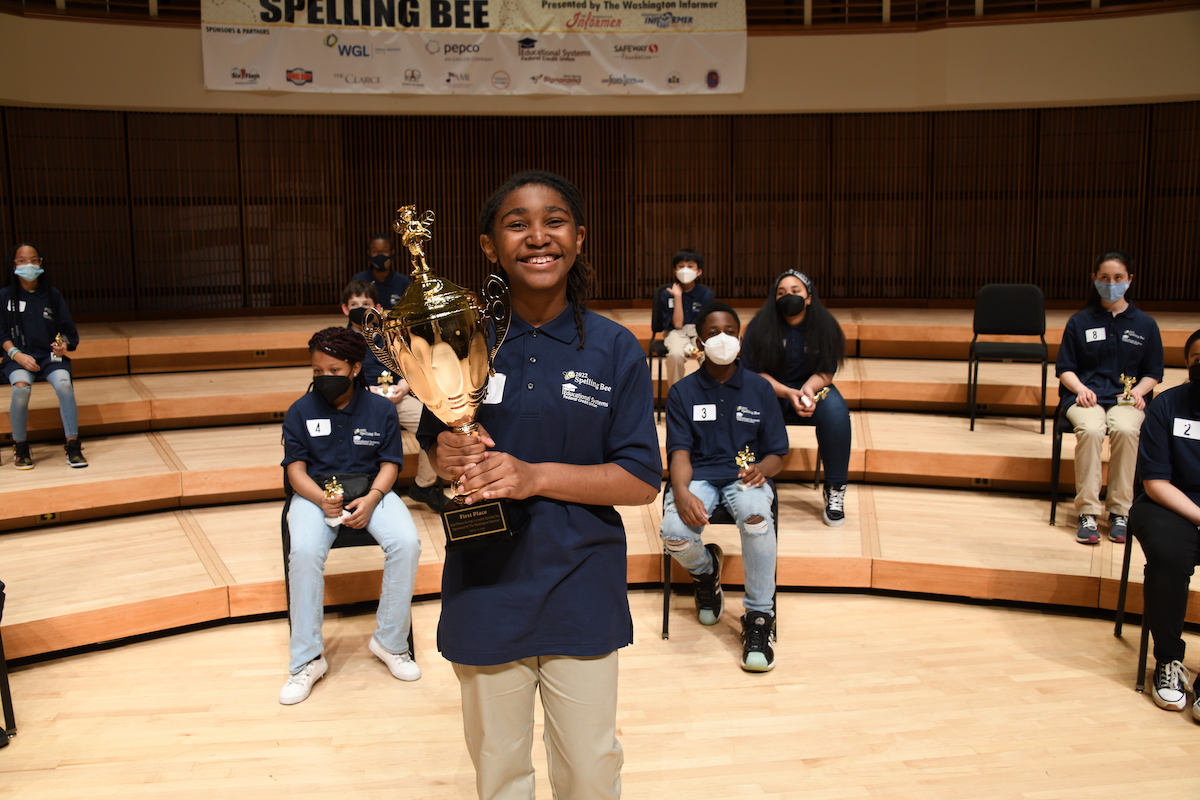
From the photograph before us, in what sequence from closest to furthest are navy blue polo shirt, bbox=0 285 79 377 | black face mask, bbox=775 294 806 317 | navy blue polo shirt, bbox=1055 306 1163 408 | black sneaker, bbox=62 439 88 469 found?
navy blue polo shirt, bbox=1055 306 1163 408 < black face mask, bbox=775 294 806 317 < black sneaker, bbox=62 439 88 469 < navy blue polo shirt, bbox=0 285 79 377

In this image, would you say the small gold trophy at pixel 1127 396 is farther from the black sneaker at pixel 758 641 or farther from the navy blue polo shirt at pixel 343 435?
the navy blue polo shirt at pixel 343 435

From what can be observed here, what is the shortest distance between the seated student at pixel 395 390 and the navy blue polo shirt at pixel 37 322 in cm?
152

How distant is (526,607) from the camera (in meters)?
1.60

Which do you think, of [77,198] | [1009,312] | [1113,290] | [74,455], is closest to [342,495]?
[74,455]

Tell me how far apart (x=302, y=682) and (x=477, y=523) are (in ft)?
6.56

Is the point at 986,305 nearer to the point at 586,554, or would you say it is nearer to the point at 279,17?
the point at 586,554

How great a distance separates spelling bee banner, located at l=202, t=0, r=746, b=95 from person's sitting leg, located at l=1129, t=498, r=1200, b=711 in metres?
5.55

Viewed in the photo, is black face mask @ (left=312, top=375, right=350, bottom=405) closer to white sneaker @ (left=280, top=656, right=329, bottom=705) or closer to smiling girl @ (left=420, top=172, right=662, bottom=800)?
white sneaker @ (left=280, top=656, right=329, bottom=705)

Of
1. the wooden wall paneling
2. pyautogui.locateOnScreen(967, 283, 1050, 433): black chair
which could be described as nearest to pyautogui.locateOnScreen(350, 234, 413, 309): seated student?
the wooden wall paneling

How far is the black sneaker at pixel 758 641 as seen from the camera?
3.34m

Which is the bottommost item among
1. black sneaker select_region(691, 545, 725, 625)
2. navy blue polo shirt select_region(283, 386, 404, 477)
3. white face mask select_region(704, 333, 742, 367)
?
black sneaker select_region(691, 545, 725, 625)

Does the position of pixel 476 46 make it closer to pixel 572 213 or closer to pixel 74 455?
pixel 74 455

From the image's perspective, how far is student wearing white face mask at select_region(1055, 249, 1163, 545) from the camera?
163 inches

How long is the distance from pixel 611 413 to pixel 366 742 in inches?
70.4
